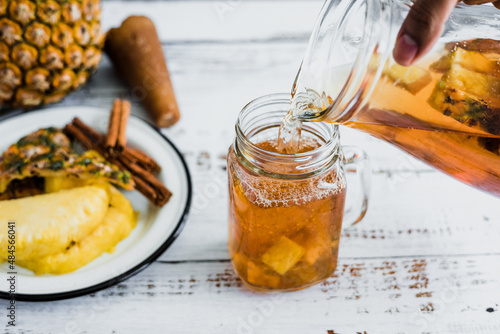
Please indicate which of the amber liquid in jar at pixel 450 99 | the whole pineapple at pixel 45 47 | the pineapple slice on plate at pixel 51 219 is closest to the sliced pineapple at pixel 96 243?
the pineapple slice on plate at pixel 51 219

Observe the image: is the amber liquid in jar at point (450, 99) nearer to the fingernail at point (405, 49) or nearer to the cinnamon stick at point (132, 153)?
the fingernail at point (405, 49)

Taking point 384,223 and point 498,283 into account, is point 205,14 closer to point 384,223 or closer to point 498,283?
point 384,223

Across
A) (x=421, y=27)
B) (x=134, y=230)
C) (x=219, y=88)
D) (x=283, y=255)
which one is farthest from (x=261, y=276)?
(x=219, y=88)

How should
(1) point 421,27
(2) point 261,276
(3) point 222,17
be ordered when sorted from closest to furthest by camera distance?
(1) point 421,27, (2) point 261,276, (3) point 222,17

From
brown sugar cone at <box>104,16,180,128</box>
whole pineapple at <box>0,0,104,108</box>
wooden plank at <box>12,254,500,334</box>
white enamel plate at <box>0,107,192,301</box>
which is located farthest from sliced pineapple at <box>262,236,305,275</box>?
whole pineapple at <box>0,0,104,108</box>

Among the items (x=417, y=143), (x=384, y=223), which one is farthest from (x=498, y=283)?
(x=417, y=143)

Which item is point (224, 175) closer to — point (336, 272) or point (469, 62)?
point (336, 272)

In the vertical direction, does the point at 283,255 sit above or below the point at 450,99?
below

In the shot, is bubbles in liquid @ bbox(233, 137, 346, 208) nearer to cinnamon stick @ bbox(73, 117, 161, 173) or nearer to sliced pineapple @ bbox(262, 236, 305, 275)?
sliced pineapple @ bbox(262, 236, 305, 275)
